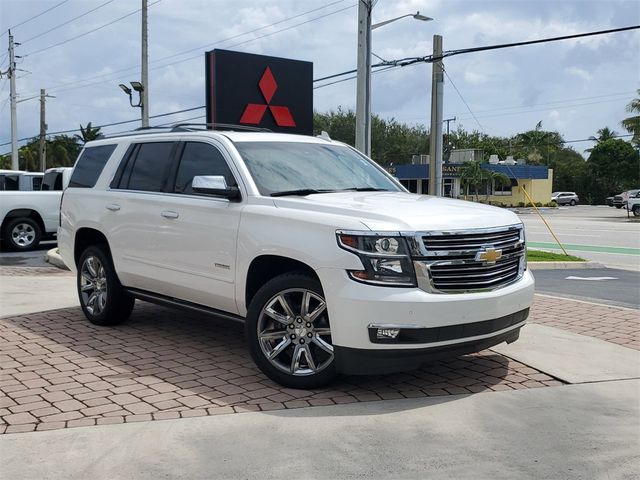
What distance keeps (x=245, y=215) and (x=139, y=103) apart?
21.0m

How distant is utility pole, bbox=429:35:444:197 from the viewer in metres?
20.4

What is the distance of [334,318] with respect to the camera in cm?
465

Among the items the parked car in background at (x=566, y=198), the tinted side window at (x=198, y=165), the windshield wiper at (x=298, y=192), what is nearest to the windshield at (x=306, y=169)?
the windshield wiper at (x=298, y=192)

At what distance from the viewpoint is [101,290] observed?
7.14 m

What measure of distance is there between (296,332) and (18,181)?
42.4 feet

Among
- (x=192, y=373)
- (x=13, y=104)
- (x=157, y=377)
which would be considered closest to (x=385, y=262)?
(x=192, y=373)

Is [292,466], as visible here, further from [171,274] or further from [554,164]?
[554,164]

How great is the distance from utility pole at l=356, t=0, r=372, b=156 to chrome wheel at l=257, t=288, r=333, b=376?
37.7 ft

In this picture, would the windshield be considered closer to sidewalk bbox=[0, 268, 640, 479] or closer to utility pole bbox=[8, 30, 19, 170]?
sidewalk bbox=[0, 268, 640, 479]

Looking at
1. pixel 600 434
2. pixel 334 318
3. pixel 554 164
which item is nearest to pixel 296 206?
pixel 334 318

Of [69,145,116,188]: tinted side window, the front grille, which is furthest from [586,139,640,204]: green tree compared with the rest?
the front grille

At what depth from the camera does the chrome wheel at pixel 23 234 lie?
606 inches

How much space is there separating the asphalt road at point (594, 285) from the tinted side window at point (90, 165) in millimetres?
6447

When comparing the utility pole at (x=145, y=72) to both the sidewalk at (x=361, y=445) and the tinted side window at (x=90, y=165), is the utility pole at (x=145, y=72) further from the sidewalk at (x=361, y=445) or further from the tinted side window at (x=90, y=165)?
the sidewalk at (x=361, y=445)
